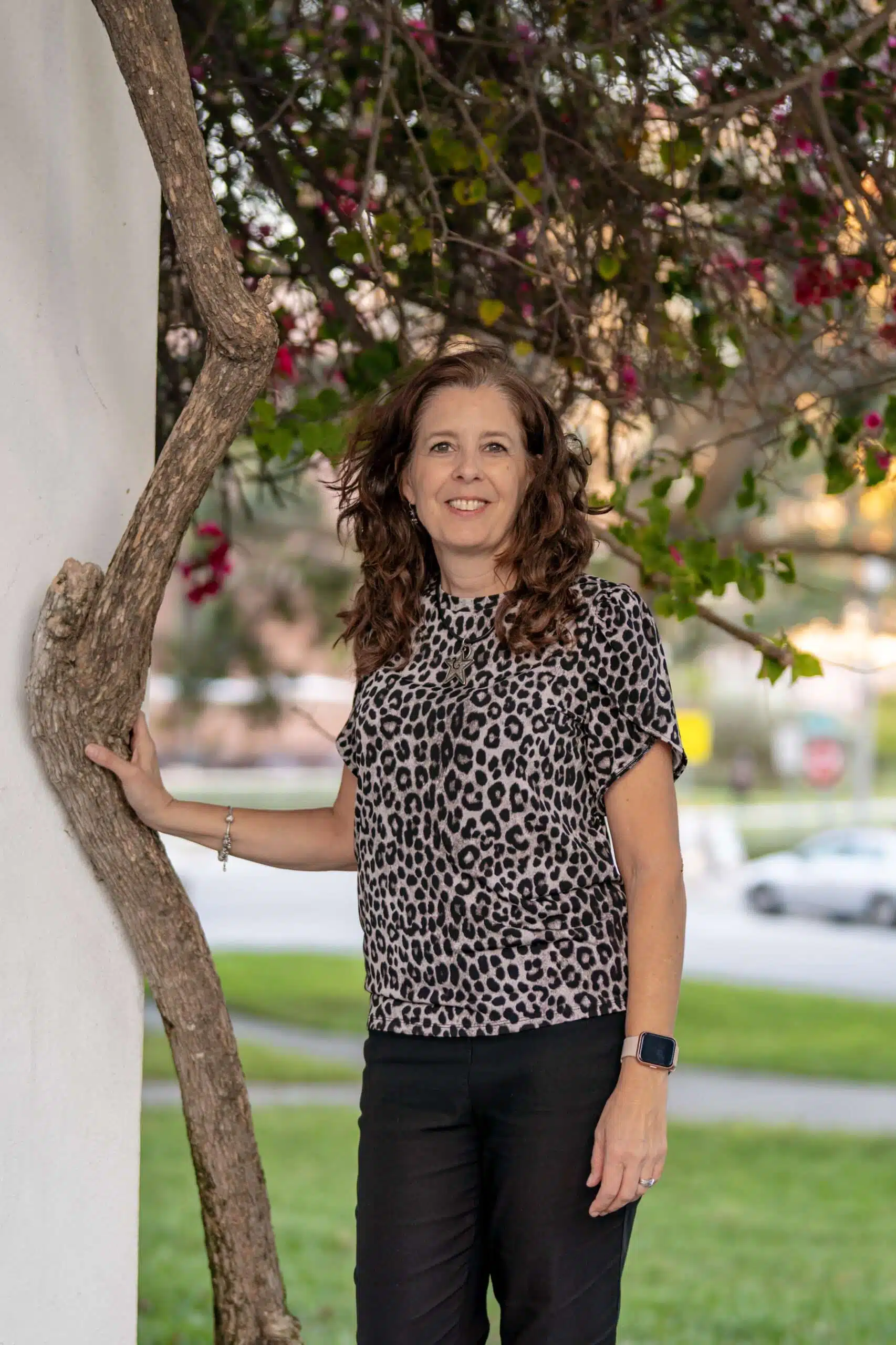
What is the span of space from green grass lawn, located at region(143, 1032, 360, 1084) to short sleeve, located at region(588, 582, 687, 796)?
25.1 ft

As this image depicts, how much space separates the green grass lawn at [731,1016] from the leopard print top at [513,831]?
8797 millimetres

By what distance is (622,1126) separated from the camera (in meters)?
1.74

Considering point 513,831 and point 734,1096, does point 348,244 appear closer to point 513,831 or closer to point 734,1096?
point 513,831

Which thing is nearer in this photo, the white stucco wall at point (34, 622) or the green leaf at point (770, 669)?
the white stucco wall at point (34, 622)

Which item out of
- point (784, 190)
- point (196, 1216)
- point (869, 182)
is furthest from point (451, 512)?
point (196, 1216)

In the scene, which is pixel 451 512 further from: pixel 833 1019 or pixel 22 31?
pixel 833 1019

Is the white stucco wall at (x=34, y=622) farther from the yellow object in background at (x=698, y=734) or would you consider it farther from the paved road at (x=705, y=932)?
the yellow object in background at (x=698, y=734)

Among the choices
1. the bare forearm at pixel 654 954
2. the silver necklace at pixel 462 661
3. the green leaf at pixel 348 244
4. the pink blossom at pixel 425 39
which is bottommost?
the bare forearm at pixel 654 954

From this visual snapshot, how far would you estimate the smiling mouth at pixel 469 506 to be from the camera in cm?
196

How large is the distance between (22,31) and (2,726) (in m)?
0.88

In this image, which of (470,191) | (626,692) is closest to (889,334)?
(470,191)

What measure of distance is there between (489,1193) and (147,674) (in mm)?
809

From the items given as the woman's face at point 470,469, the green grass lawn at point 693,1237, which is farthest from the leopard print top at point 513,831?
the green grass lawn at point 693,1237

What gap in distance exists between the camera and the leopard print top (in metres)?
1.79
